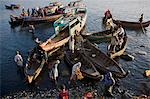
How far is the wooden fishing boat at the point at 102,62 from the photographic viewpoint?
25578 mm

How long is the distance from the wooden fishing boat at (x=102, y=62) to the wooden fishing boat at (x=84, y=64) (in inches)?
22.3

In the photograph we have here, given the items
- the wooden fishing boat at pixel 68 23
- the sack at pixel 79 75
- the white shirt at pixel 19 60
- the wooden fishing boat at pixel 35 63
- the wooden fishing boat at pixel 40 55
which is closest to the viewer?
the sack at pixel 79 75

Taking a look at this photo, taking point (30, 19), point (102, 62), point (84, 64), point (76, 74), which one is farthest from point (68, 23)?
point (76, 74)

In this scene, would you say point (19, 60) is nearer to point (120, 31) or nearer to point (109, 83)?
point (109, 83)

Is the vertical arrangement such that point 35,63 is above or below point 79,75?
above

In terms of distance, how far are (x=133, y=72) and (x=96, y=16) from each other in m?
27.6

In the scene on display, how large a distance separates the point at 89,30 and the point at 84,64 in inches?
711

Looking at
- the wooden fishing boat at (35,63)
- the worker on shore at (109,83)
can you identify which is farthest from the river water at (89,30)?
the worker on shore at (109,83)

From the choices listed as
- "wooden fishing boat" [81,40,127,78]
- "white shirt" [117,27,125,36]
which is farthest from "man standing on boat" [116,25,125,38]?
"wooden fishing boat" [81,40,127,78]

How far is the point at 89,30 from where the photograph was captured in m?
44.4

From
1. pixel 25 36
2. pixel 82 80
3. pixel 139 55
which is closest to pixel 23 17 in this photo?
pixel 25 36

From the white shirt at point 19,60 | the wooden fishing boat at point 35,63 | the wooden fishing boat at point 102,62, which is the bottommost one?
the wooden fishing boat at point 102,62

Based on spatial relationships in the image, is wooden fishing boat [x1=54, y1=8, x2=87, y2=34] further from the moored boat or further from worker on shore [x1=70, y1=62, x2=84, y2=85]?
worker on shore [x1=70, y1=62, x2=84, y2=85]

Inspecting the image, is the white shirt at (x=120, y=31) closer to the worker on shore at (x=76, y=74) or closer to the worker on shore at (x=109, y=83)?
Answer: the worker on shore at (x=76, y=74)
